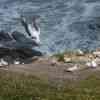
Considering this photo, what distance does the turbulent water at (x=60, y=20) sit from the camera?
27714 millimetres

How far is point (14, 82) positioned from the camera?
12.3 metres

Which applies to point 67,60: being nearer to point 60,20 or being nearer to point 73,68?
point 73,68

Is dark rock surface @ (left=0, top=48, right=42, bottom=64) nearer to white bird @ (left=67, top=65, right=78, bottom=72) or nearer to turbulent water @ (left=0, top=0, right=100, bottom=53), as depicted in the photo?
turbulent water @ (left=0, top=0, right=100, bottom=53)

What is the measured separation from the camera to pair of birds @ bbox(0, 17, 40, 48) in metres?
26.9

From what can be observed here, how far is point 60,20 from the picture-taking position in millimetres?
33375

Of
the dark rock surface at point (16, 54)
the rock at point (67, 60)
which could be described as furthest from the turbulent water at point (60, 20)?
the rock at point (67, 60)

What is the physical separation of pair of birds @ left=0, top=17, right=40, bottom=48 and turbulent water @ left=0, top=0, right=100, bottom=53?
0.45 m

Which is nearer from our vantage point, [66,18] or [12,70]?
[12,70]

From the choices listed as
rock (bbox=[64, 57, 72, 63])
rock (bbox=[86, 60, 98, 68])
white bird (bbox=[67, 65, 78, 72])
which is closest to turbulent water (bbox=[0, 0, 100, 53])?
rock (bbox=[64, 57, 72, 63])

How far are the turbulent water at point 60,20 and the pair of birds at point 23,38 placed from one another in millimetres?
453

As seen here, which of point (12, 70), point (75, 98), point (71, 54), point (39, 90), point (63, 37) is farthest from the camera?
point (63, 37)

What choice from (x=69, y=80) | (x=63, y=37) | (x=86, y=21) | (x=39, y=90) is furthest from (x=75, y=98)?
(x=86, y=21)

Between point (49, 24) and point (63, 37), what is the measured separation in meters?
3.52

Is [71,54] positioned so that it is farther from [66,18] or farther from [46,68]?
[66,18]
